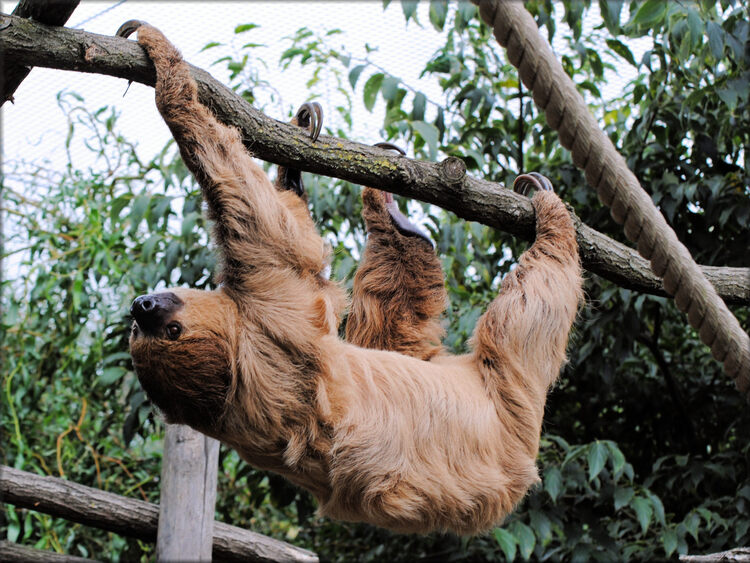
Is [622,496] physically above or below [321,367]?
below

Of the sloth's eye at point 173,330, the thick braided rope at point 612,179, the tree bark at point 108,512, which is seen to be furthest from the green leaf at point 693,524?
the sloth's eye at point 173,330

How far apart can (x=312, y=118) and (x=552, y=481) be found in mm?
2748

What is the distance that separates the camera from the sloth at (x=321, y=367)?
2.79 metres

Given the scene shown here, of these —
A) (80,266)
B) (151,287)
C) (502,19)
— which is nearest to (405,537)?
(151,287)

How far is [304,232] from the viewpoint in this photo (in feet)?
9.86

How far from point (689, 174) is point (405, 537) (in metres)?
3.67

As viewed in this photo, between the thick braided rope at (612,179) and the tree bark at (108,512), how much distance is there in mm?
3022

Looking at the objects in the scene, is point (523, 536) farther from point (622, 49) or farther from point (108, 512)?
point (622, 49)

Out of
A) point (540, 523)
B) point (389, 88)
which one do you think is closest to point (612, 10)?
point (389, 88)

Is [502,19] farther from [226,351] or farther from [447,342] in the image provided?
[447,342]

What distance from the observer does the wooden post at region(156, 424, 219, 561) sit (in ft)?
14.2

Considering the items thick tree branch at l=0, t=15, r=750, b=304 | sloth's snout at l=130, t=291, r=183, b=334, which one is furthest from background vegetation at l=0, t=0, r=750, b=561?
sloth's snout at l=130, t=291, r=183, b=334

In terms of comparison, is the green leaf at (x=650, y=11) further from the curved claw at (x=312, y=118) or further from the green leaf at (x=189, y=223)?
the green leaf at (x=189, y=223)

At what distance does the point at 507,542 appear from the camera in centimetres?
430
